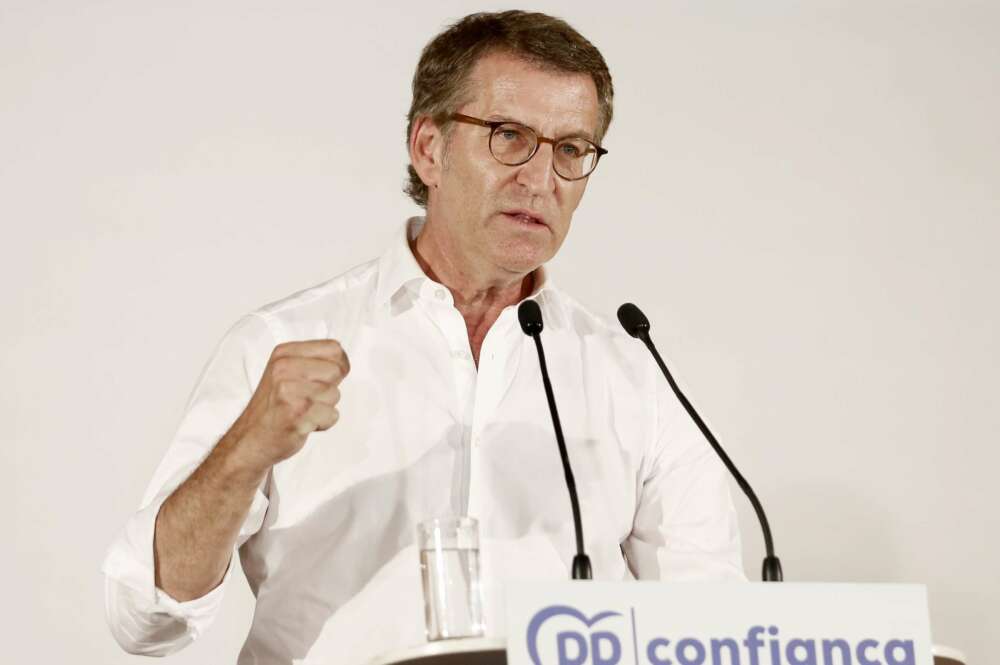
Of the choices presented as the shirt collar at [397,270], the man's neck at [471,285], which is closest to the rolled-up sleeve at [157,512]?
the shirt collar at [397,270]

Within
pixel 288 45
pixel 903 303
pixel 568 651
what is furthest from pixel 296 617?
pixel 903 303

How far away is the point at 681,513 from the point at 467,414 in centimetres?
41

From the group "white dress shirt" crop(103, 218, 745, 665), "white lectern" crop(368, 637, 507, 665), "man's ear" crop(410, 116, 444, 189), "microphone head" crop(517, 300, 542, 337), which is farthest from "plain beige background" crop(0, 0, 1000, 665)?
"white lectern" crop(368, 637, 507, 665)

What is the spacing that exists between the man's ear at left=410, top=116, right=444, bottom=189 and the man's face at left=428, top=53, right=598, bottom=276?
0.09 metres

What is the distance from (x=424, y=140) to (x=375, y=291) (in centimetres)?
35

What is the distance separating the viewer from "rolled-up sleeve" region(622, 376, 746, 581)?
2.27m

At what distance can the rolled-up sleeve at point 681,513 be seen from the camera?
227 centimetres

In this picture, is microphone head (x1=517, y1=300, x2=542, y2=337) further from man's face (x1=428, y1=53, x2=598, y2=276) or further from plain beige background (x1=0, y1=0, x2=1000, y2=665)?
plain beige background (x1=0, y1=0, x2=1000, y2=665)

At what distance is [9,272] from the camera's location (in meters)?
2.65

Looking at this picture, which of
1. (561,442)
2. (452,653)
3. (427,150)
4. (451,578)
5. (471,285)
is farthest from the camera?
(427,150)

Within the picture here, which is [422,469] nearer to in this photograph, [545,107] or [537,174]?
[537,174]

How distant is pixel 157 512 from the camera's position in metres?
1.91

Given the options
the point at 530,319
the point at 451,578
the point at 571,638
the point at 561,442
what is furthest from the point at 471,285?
the point at 571,638

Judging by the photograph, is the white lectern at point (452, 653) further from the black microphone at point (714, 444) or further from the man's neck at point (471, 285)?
the man's neck at point (471, 285)
